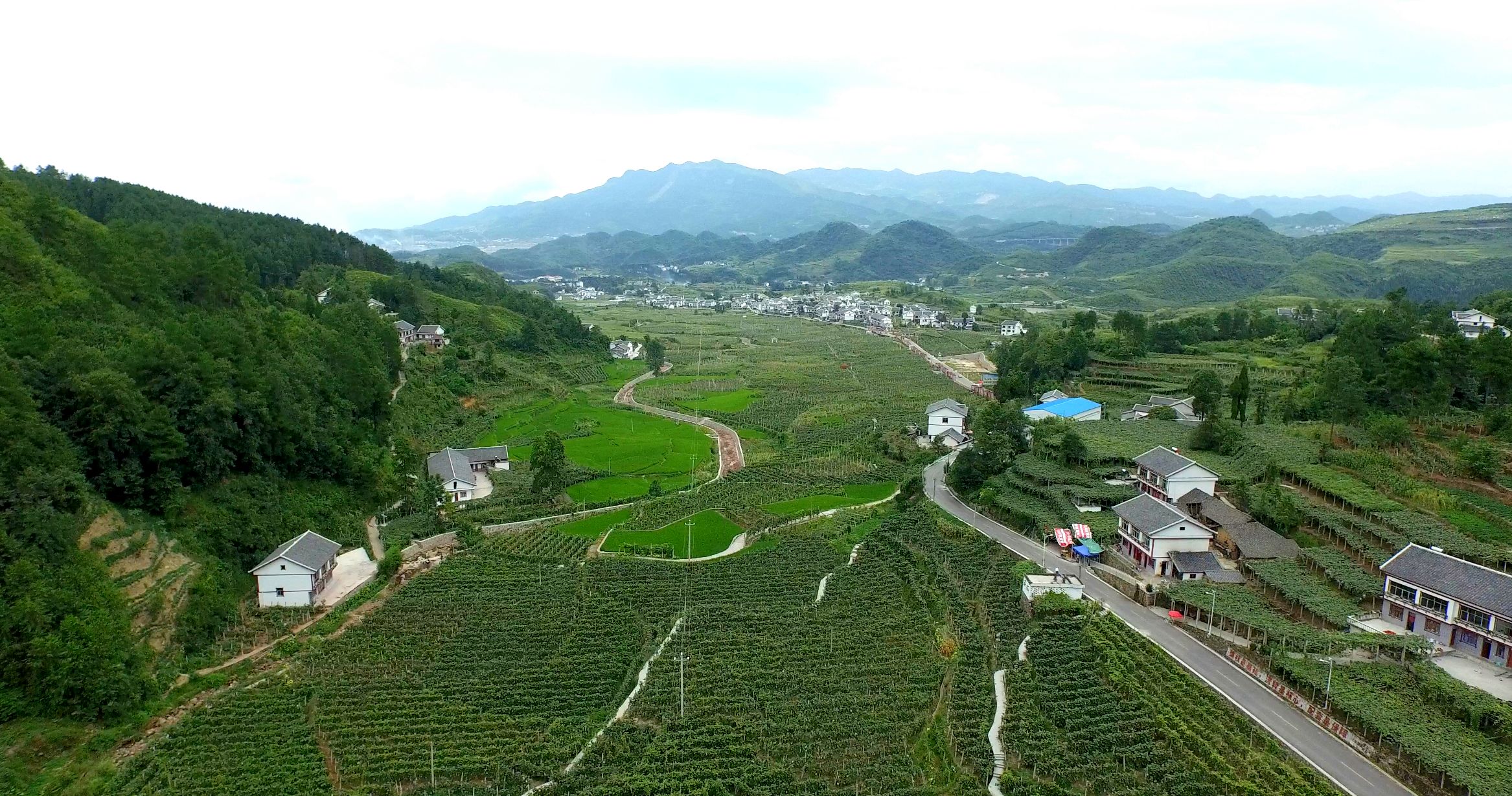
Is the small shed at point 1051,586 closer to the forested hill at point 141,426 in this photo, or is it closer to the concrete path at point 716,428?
the concrete path at point 716,428

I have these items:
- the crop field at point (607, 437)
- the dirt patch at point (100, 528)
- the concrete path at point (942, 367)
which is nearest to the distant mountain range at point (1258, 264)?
the concrete path at point (942, 367)

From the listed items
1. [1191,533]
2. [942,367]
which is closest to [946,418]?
[1191,533]

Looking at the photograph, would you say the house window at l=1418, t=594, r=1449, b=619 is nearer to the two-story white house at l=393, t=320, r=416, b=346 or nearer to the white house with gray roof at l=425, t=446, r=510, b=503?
the white house with gray roof at l=425, t=446, r=510, b=503

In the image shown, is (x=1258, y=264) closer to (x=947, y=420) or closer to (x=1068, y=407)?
(x=1068, y=407)

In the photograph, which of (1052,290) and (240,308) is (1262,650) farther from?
(1052,290)

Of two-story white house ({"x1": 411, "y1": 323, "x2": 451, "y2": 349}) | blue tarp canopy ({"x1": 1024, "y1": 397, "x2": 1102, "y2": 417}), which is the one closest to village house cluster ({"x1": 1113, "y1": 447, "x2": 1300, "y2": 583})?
blue tarp canopy ({"x1": 1024, "y1": 397, "x2": 1102, "y2": 417})

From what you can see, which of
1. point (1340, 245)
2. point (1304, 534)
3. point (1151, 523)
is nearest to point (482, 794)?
point (1151, 523)
